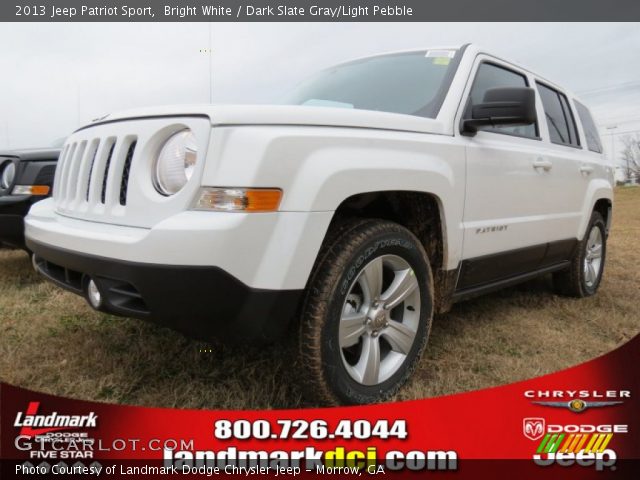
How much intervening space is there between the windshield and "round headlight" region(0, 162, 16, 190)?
2246 millimetres

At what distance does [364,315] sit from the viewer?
2.03 meters

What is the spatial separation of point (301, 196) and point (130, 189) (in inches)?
Result: 25.3

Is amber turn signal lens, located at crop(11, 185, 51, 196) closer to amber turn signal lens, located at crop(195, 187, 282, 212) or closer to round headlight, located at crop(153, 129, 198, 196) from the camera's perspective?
round headlight, located at crop(153, 129, 198, 196)

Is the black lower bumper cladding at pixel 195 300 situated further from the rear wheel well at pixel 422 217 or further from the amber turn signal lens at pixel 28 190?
the amber turn signal lens at pixel 28 190

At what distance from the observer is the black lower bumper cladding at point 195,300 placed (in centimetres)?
163

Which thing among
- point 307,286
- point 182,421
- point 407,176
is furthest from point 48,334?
point 407,176

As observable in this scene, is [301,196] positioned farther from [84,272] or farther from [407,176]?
[84,272]

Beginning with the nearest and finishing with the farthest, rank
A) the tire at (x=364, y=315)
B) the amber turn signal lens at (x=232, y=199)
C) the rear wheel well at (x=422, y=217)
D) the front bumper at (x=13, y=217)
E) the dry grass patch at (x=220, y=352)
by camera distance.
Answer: the amber turn signal lens at (x=232, y=199)
the tire at (x=364, y=315)
the dry grass patch at (x=220, y=352)
the rear wheel well at (x=422, y=217)
the front bumper at (x=13, y=217)

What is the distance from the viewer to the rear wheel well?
2295 millimetres

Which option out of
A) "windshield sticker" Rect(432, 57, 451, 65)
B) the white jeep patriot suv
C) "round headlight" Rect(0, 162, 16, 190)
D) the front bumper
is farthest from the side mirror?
"round headlight" Rect(0, 162, 16, 190)

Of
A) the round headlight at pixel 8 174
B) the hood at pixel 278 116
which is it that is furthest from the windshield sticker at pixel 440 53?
the round headlight at pixel 8 174

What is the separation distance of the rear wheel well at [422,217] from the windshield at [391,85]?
0.46 meters

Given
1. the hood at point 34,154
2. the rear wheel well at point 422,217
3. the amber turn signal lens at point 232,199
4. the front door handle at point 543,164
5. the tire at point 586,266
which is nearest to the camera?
the amber turn signal lens at point 232,199

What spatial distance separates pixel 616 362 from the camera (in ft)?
7.41
